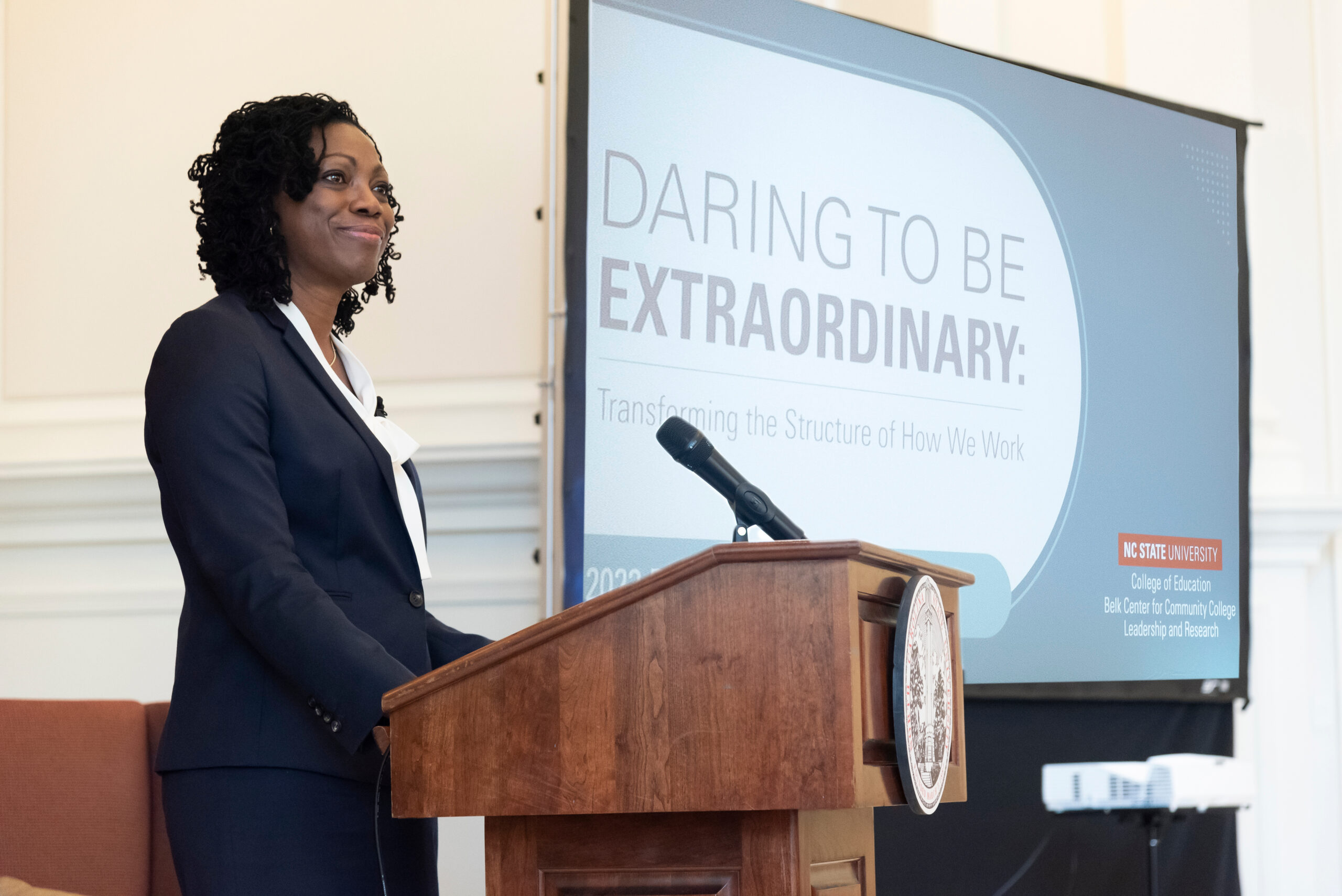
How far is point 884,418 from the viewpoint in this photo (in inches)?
123

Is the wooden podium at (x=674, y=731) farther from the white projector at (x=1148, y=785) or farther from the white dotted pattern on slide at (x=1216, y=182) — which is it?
the white dotted pattern on slide at (x=1216, y=182)

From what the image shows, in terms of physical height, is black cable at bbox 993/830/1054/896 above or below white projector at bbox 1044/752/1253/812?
below

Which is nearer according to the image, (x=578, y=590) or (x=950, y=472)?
(x=578, y=590)

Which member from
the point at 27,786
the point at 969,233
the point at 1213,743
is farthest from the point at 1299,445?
the point at 27,786

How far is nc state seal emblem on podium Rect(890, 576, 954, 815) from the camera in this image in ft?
4.07

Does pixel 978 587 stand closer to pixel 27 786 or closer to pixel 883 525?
pixel 883 525

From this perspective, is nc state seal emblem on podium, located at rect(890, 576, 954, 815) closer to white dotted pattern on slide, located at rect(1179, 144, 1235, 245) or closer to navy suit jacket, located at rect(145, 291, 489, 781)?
navy suit jacket, located at rect(145, 291, 489, 781)

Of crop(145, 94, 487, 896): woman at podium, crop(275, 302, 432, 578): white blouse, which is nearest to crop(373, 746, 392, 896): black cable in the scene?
crop(145, 94, 487, 896): woman at podium

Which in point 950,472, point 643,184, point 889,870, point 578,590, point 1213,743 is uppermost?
point 643,184

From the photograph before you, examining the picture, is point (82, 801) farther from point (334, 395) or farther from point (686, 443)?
point (686, 443)

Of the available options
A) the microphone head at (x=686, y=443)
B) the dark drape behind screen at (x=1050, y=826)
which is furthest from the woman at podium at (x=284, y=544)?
the dark drape behind screen at (x=1050, y=826)

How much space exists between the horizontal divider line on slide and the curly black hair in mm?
1088

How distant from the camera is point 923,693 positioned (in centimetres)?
131

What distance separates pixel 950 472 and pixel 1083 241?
80cm
